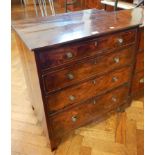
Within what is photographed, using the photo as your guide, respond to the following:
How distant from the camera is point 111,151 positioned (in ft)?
4.36

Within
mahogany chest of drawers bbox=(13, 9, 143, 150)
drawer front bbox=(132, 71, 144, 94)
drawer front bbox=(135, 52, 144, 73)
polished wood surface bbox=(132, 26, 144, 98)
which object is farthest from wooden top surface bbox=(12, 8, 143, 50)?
drawer front bbox=(132, 71, 144, 94)

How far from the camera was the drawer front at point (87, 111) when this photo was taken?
4.06 ft

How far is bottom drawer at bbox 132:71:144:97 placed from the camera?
5.17 feet

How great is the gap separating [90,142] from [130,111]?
559 millimetres

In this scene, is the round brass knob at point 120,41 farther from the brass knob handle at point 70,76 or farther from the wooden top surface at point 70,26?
the brass knob handle at point 70,76

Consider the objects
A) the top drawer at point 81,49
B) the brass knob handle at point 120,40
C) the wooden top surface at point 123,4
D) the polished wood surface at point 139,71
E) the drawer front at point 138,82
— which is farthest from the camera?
the wooden top surface at point 123,4

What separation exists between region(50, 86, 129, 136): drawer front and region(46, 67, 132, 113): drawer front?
64mm

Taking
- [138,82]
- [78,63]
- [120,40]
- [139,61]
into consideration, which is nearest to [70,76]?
[78,63]

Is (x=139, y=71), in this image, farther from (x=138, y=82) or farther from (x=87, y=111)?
(x=87, y=111)

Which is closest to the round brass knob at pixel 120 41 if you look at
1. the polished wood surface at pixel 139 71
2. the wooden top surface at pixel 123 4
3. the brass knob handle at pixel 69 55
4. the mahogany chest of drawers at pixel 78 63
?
the mahogany chest of drawers at pixel 78 63
